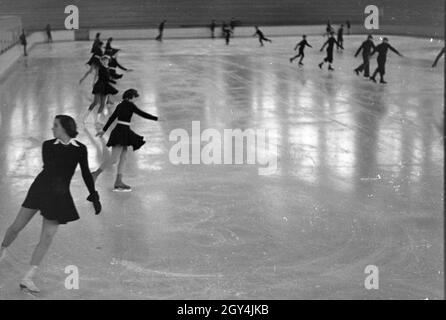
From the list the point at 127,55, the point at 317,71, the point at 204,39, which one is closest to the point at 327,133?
the point at 317,71

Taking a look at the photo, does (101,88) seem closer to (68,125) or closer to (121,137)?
(121,137)

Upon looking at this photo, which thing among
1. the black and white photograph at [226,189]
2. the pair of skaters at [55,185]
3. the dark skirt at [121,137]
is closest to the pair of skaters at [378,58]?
the black and white photograph at [226,189]

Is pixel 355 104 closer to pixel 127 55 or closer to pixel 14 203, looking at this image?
pixel 14 203

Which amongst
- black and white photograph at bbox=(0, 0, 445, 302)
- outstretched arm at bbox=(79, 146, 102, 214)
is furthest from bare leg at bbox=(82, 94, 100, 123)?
outstretched arm at bbox=(79, 146, 102, 214)

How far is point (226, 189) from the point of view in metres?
9.36

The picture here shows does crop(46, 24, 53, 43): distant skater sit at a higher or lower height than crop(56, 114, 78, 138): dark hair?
higher

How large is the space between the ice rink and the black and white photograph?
3cm

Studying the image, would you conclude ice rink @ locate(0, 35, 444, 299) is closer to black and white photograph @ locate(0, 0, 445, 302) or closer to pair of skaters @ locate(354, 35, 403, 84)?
black and white photograph @ locate(0, 0, 445, 302)

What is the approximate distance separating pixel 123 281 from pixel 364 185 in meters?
4.49

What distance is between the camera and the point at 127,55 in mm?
31484

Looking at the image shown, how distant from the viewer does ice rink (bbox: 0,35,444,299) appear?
6.15 metres

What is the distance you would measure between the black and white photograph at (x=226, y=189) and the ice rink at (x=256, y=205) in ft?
0.09

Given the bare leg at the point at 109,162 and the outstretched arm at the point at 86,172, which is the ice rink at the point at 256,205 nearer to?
the bare leg at the point at 109,162

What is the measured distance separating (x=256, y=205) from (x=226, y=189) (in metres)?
0.88
